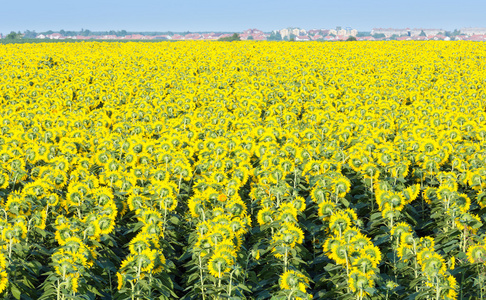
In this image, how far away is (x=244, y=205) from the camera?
4.96 meters

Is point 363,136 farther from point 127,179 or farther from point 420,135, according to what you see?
point 127,179

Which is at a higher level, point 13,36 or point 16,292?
point 13,36

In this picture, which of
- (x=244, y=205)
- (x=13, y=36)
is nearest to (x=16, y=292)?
(x=244, y=205)

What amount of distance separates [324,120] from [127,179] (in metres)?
5.02

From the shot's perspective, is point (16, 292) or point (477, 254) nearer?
point (16, 292)

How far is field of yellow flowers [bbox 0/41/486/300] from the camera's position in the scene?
383 cm

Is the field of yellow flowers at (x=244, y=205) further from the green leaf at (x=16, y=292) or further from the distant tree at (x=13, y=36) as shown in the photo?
the distant tree at (x=13, y=36)

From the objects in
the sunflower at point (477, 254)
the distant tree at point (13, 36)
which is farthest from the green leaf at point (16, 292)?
the distant tree at point (13, 36)

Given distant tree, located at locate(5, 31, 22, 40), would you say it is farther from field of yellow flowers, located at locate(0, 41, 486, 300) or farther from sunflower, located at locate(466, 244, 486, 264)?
sunflower, located at locate(466, 244, 486, 264)

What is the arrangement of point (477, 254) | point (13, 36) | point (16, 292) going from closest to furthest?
point (16, 292), point (477, 254), point (13, 36)

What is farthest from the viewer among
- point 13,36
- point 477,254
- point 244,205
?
point 13,36

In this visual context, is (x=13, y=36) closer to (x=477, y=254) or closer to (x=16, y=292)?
(x=16, y=292)

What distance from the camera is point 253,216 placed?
577 cm

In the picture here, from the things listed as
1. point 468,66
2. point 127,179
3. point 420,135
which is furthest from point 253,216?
point 468,66
